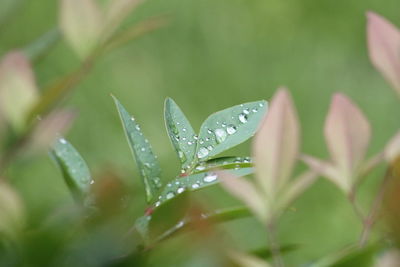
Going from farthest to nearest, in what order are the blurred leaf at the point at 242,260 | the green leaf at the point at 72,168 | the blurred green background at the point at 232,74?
the blurred green background at the point at 232,74
the green leaf at the point at 72,168
the blurred leaf at the point at 242,260

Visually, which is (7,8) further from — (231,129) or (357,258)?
(357,258)


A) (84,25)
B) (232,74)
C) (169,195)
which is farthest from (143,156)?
(232,74)

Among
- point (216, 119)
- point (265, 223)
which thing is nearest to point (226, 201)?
point (216, 119)

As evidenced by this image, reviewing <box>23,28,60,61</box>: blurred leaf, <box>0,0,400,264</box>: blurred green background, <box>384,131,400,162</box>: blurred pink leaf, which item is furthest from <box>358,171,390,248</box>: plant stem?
<box>0,0,400,264</box>: blurred green background

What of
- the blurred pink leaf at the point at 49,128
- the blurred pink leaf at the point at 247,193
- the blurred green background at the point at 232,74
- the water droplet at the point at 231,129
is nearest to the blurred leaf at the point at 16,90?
the blurred pink leaf at the point at 49,128

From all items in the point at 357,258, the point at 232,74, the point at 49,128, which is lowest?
the point at 232,74

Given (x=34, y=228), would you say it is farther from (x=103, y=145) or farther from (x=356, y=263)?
(x=103, y=145)

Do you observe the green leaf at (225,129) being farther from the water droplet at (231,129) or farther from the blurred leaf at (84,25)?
the blurred leaf at (84,25)
